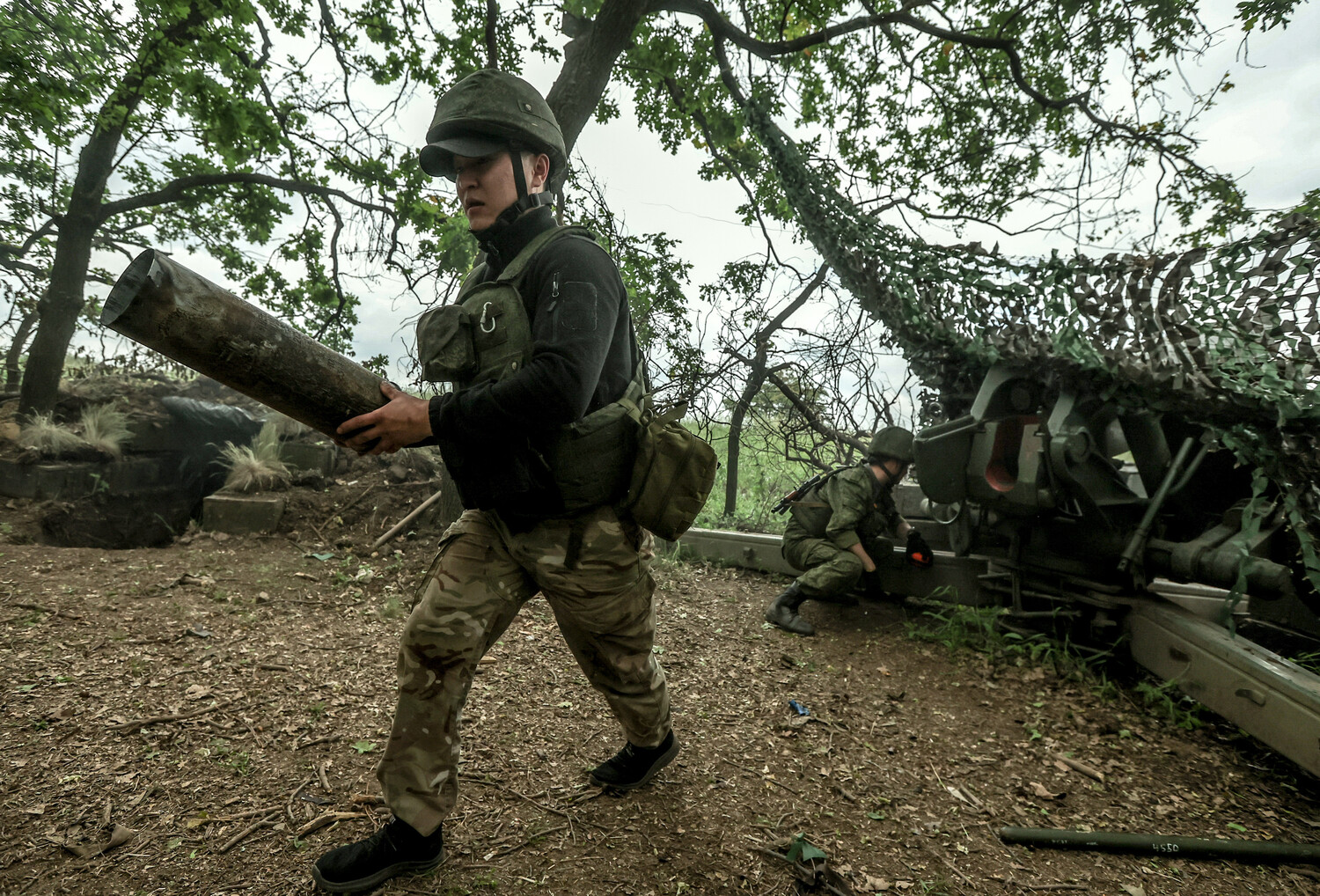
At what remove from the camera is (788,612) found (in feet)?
15.1

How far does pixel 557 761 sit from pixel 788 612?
7.64 ft

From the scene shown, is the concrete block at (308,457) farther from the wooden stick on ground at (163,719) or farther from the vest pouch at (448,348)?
the vest pouch at (448,348)

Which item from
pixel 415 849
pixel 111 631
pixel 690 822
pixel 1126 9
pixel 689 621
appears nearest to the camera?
pixel 415 849

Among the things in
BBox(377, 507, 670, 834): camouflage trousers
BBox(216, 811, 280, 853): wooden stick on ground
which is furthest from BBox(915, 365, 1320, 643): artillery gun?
BBox(216, 811, 280, 853): wooden stick on ground

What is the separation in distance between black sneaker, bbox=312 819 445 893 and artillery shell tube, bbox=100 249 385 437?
112cm

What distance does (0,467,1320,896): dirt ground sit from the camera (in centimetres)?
A: 207

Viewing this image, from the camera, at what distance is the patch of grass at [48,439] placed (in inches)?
250

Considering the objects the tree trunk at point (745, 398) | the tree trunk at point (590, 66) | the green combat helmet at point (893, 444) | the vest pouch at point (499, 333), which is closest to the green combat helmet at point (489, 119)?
the vest pouch at point (499, 333)

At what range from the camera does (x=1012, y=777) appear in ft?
9.34

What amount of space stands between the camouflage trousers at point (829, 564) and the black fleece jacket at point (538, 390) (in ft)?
9.61

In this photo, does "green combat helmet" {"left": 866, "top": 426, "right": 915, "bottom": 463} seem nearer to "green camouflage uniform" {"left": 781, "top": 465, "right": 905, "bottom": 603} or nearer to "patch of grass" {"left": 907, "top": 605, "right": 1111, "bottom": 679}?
"green camouflage uniform" {"left": 781, "top": 465, "right": 905, "bottom": 603}

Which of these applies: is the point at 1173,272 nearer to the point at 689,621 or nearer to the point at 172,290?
the point at 689,621

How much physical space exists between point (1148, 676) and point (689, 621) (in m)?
2.59

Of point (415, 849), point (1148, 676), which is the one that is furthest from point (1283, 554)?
point (415, 849)
